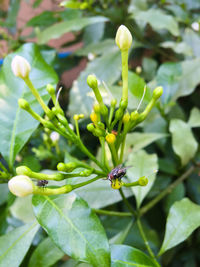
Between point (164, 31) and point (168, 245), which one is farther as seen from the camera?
point (164, 31)

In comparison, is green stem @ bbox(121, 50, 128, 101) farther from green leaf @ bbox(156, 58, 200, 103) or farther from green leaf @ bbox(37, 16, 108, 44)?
green leaf @ bbox(37, 16, 108, 44)

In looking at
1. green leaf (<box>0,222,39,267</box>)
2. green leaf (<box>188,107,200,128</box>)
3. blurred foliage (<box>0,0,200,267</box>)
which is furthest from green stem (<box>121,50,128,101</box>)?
green leaf (<box>188,107,200,128</box>)

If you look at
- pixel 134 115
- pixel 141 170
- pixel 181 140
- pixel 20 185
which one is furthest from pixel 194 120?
pixel 20 185

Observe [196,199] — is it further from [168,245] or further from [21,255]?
[21,255]

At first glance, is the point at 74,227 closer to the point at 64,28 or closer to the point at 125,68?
the point at 125,68

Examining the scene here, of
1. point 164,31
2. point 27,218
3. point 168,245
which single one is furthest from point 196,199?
point 164,31
